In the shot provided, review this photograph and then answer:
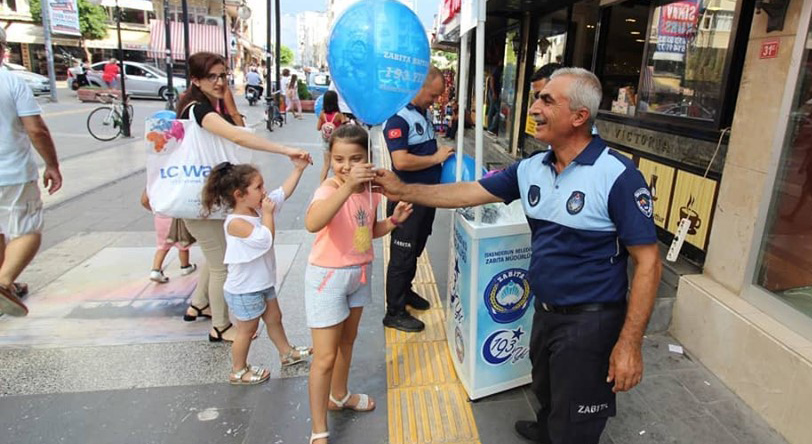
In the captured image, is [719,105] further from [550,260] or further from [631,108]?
[550,260]

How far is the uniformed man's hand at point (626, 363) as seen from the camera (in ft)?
5.52

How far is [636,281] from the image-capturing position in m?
1.67

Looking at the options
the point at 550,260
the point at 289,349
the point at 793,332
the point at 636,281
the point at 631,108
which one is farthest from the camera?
the point at 631,108

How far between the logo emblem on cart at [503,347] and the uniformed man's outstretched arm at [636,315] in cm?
83

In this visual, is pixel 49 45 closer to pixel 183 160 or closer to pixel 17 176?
pixel 17 176

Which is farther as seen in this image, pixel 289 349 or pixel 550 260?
pixel 289 349

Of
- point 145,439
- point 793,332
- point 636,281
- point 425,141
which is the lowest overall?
point 145,439

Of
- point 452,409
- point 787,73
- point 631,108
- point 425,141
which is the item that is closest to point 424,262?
point 425,141

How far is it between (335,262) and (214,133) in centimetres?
132

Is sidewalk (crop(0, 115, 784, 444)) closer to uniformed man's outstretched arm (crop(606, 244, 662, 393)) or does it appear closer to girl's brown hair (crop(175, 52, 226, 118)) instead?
uniformed man's outstretched arm (crop(606, 244, 662, 393))

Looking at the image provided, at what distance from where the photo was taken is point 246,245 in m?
2.60

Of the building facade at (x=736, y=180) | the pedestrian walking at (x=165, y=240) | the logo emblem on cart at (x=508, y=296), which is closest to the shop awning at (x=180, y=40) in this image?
the pedestrian walking at (x=165, y=240)

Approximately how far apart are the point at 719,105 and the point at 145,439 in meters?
4.13

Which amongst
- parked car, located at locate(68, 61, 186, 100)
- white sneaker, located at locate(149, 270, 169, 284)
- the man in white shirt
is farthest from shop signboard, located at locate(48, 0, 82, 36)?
white sneaker, located at locate(149, 270, 169, 284)
